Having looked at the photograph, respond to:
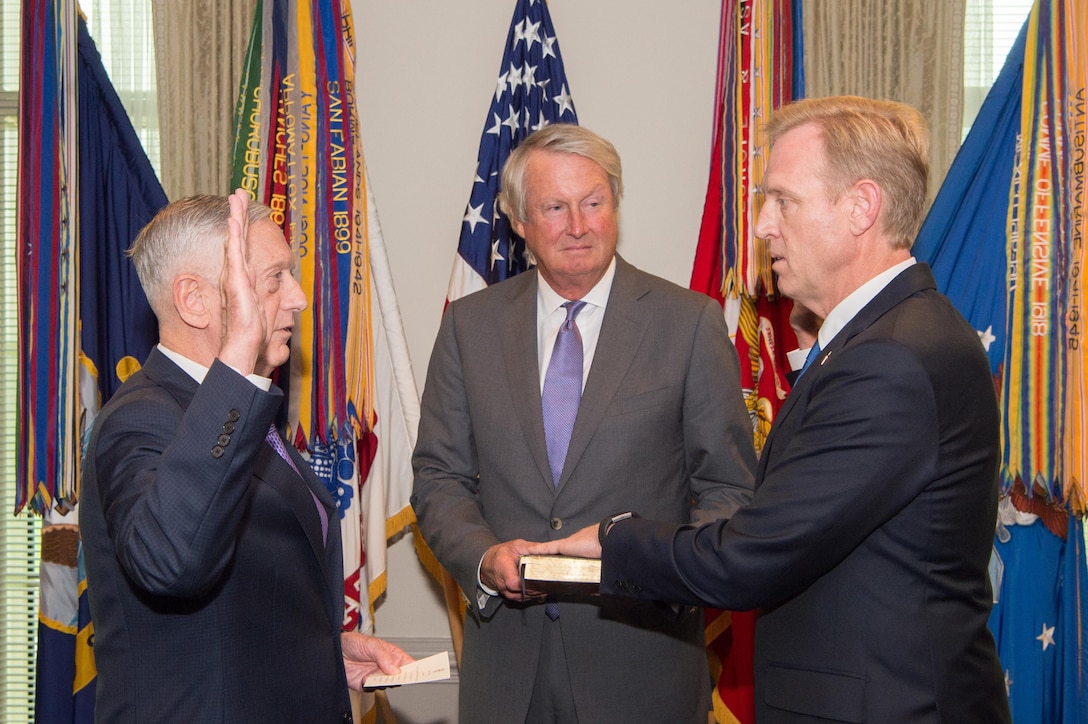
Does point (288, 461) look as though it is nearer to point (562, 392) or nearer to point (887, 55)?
point (562, 392)

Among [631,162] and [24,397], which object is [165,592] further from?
[631,162]

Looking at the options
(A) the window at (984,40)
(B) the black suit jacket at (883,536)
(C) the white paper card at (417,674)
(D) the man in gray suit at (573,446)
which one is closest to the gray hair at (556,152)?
(D) the man in gray suit at (573,446)

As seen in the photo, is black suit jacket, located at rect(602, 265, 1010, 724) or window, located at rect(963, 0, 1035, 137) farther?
window, located at rect(963, 0, 1035, 137)

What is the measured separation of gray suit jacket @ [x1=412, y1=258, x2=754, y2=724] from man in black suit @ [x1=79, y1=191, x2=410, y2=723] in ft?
1.84

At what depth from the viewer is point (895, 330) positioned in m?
1.64

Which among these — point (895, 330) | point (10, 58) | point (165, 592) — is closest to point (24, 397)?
point (10, 58)

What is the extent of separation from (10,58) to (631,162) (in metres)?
2.59

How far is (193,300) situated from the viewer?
1767 mm

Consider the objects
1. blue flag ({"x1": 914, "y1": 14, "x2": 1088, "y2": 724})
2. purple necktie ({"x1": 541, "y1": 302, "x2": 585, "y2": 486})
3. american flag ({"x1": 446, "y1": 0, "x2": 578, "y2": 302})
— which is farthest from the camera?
american flag ({"x1": 446, "y1": 0, "x2": 578, "y2": 302})

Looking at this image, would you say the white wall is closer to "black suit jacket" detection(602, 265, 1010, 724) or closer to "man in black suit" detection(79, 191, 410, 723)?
"man in black suit" detection(79, 191, 410, 723)

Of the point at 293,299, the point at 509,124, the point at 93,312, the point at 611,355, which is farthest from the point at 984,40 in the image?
the point at 93,312

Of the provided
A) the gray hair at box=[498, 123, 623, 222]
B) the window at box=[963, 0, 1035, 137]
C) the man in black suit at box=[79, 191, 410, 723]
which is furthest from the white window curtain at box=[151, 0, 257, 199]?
the window at box=[963, 0, 1035, 137]

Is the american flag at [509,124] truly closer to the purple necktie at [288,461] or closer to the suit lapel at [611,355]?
the suit lapel at [611,355]

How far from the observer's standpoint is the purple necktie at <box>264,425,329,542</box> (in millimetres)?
1938
